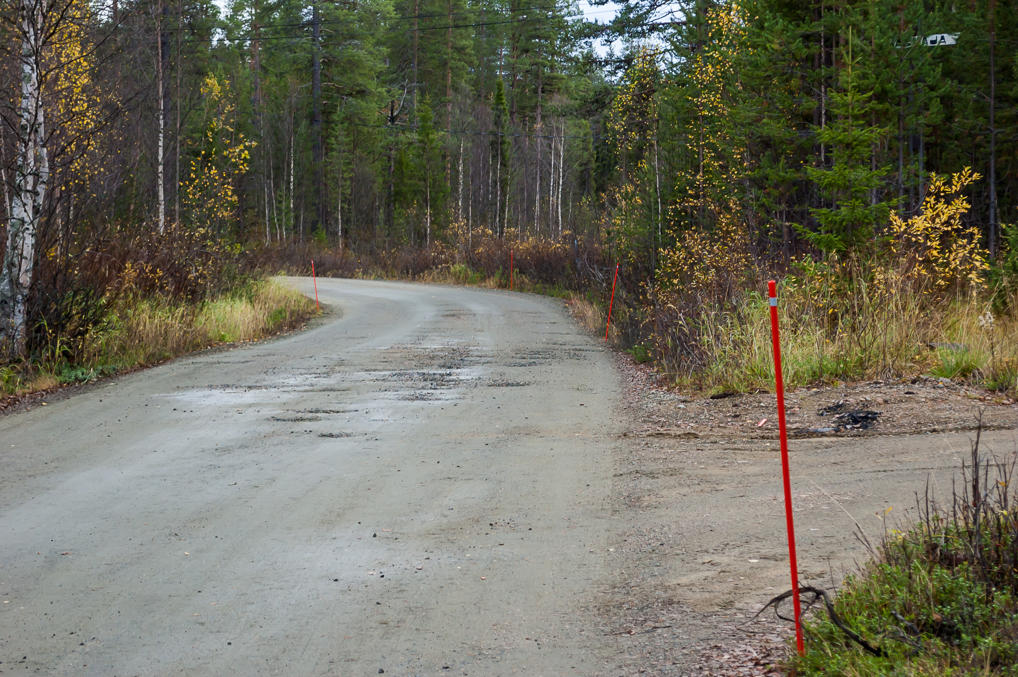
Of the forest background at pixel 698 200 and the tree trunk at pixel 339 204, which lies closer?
the forest background at pixel 698 200

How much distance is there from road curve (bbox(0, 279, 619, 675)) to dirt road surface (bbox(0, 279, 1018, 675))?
0.07 feet

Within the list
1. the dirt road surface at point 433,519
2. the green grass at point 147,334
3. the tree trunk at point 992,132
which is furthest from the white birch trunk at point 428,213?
the dirt road surface at point 433,519

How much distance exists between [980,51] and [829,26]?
274 inches

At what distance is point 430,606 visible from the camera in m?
5.21

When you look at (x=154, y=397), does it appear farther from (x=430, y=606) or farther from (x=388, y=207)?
(x=388, y=207)

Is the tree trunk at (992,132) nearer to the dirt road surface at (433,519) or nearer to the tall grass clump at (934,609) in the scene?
the dirt road surface at (433,519)

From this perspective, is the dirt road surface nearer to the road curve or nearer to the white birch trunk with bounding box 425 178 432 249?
the road curve

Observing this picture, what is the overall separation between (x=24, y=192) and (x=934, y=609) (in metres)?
12.0

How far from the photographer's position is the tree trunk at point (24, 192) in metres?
12.6

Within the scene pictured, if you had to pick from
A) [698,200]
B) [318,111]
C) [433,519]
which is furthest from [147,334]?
[318,111]

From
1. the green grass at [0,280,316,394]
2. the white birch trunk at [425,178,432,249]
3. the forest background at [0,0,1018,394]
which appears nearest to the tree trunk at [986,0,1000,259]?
the forest background at [0,0,1018,394]

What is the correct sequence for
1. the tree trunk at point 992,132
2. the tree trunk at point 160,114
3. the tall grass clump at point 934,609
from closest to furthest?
the tall grass clump at point 934,609 → the tree trunk at point 992,132 → the tree trunk at point 160,114

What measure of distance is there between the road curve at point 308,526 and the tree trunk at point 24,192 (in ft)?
4.94

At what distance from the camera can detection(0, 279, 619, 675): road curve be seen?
4715 mm
